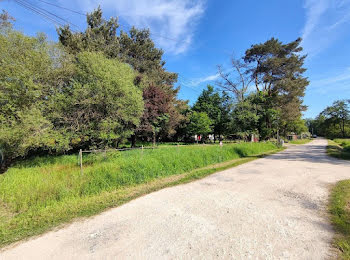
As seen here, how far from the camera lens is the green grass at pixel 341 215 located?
2070 millimetres

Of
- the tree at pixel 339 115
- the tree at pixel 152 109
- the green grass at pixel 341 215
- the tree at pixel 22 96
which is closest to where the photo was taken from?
the green grass at pixel 341 215

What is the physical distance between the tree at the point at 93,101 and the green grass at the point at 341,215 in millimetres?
9866

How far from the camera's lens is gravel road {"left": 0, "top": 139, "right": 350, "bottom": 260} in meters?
2.08

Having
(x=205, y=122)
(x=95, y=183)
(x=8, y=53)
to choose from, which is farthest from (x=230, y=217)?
(x=205, y=122)

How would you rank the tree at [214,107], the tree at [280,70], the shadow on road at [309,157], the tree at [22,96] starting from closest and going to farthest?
1. the tree at [22,96]
2. the shadow on road at [309,157]
3. the tree at [280,70]
4. the tree at [214,107]

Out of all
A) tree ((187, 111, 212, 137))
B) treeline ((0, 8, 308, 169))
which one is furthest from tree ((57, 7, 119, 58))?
tree ((187, 111, 212, 137))

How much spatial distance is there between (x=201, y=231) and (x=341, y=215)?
2.70 metres

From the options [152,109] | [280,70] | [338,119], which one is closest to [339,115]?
[338,119]

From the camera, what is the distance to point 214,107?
93.0ft

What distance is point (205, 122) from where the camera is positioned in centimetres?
2477

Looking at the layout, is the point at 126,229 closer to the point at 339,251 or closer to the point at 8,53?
the point at 339,251

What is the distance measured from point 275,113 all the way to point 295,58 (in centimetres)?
769

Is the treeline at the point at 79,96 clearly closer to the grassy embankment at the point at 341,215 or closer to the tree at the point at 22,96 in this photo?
the tree at the point at 22,96

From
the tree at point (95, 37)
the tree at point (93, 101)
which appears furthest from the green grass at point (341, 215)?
the tree at point (95, 37)
